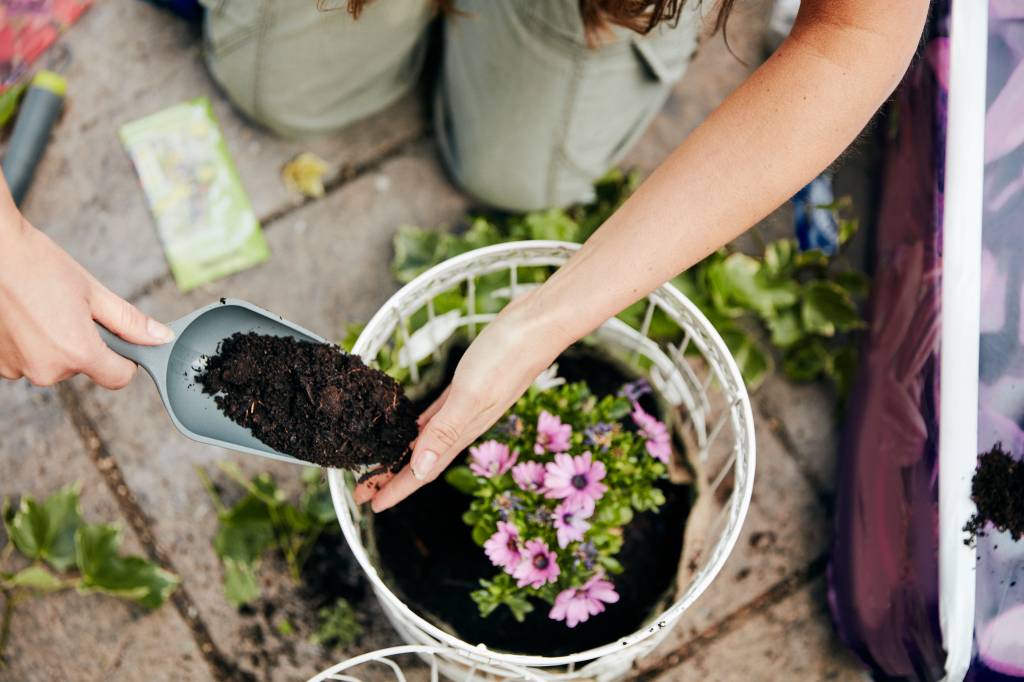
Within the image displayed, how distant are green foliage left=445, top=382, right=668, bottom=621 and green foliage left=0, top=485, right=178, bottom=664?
59 centimetres

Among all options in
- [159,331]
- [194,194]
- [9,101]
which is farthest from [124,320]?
[9,101]

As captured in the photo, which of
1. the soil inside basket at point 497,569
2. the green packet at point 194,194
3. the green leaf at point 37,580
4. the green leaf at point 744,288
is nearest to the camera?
the soil inside basket at point 497,569

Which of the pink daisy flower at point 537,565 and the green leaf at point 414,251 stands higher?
the pink daisy flower at point 537,565

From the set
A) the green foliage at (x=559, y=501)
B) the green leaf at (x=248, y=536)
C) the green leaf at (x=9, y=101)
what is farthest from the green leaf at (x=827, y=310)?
the green leaf at (x=9, y=101)

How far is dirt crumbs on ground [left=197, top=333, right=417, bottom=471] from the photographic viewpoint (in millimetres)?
959

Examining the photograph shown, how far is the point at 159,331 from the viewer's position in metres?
1.00

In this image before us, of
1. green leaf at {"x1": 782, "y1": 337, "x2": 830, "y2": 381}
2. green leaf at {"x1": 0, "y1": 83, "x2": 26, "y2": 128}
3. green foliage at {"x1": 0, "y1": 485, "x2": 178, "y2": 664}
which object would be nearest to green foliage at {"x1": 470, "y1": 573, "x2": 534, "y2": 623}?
green foliage at {"x1": 0, "y1": 485, "x2": 178, "y2": 664}

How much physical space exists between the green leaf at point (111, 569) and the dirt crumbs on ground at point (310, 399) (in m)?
0.49

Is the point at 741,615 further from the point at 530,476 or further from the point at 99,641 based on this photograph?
the point at 99,641

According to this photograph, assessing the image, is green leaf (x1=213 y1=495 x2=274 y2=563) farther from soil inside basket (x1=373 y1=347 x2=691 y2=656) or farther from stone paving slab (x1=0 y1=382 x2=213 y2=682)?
soil inside basket (x1=373 y1=347 x2=691 y2=656)

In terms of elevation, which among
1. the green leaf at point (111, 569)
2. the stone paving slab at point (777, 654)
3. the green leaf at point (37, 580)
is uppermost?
the stone paving slab at point (777, 654)

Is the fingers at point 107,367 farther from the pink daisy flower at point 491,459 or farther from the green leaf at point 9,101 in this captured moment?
the green leaf at point 9,101

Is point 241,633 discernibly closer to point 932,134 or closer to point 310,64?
point 310,64

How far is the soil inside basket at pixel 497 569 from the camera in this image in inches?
45.4
